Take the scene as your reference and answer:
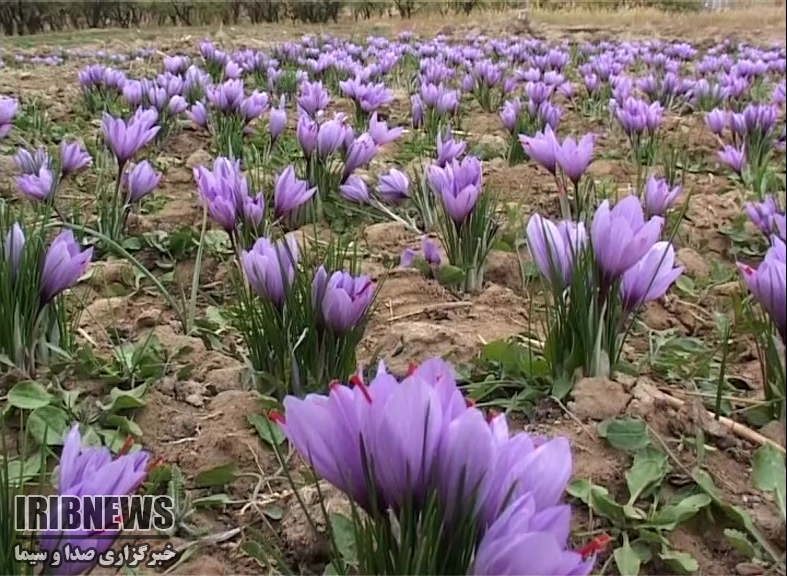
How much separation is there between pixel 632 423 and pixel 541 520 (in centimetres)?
67

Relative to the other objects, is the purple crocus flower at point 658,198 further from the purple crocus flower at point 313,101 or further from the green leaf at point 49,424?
the purple crocus flower at point 313,101

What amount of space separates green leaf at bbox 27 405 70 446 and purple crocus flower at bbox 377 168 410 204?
1.29 m

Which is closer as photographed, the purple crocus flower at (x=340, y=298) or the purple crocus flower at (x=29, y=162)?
the purple crocus flower at (x=340, y=298)

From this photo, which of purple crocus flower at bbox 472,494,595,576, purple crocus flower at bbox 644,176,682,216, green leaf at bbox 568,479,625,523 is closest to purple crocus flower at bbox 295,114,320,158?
purple crocus flower at bbox 644,176,682,216

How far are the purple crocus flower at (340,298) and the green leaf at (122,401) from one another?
0.34 metres

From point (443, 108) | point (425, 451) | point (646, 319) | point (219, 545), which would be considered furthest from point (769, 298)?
point (443, 108)

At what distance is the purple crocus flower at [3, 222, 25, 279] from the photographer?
141cm

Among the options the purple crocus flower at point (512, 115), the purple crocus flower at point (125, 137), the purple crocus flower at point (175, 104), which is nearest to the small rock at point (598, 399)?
the purple crocus flower at point (125, 137)

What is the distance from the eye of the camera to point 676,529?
3.69 ft

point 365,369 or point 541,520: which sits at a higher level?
point 541,520

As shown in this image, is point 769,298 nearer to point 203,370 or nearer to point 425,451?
point 425,451

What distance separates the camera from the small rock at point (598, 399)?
1.31 metres

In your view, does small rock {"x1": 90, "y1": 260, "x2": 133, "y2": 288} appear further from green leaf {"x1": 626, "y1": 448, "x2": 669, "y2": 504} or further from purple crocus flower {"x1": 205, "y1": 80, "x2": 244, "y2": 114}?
green leaf {"x1": 626, "y1": 448, "x2": 669, "y2": 504}

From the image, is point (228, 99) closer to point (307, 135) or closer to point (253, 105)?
point (253, 105)
